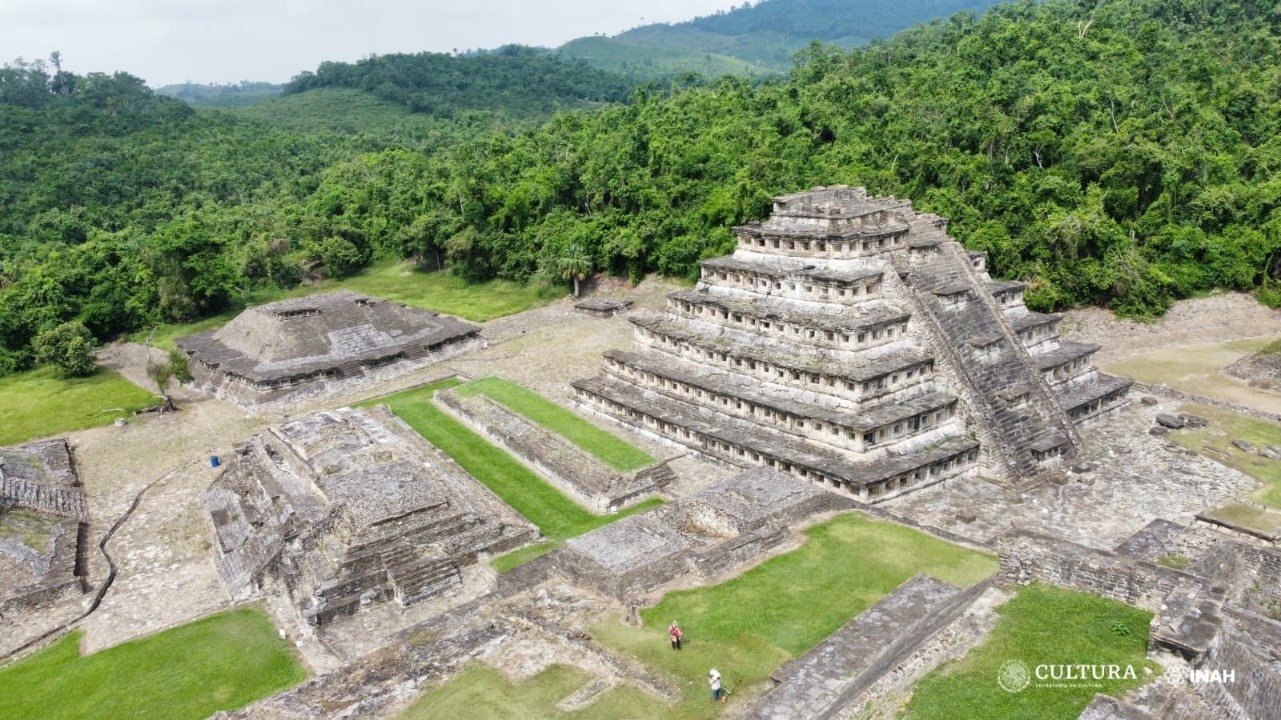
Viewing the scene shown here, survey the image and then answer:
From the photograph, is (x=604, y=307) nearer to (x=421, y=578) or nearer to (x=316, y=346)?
(x=316, y=346)

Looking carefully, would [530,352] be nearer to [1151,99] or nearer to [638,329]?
[638,329]

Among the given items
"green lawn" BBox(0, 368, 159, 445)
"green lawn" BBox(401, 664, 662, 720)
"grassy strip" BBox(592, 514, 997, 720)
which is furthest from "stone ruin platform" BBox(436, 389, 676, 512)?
"green lawn" BBox(0, 368, 159, 445)

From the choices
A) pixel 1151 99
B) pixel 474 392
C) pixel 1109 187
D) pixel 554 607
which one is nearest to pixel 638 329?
pixel 474 392

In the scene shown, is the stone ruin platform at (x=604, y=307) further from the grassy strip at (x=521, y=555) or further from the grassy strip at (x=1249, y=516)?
the grassy strip at (x=1249, y=516)

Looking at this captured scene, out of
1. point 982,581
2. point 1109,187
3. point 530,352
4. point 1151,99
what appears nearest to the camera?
point 982,581

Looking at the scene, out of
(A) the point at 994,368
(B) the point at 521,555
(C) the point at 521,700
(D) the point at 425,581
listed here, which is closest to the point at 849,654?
(C) the point at 521,700

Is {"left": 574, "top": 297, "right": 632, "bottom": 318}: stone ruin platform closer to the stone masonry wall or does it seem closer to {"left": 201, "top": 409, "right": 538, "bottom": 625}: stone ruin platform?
{"left": 201, "top": 409, "right": 538, "bottom": 625}: stone ruin platform
